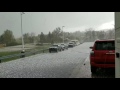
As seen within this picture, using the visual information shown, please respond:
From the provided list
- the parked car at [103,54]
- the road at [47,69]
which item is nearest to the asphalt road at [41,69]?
the road at [47,69]

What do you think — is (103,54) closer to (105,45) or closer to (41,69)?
(105,45)

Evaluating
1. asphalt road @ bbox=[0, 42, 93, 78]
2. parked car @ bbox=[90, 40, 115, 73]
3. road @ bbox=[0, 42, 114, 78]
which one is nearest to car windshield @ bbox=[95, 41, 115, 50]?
parked car @ bbox=[90, 40, 115, 73]

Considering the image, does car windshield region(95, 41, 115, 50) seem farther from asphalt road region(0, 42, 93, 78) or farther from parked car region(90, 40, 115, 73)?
asphalt road region(0, 42, 93, 78)

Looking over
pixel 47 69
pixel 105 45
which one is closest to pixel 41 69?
pixel 47 69

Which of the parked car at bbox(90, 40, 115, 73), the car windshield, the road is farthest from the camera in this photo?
the road

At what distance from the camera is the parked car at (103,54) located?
1005 cm

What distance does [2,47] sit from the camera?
46.0 meters

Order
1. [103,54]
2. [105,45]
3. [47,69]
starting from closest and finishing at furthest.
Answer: [103,54] < [105,45] < [47,69]

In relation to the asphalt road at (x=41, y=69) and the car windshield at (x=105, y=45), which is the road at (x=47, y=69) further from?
the car windshield at (x=105, y=45)

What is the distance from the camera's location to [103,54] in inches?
401

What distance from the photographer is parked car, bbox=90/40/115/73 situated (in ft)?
33.0
